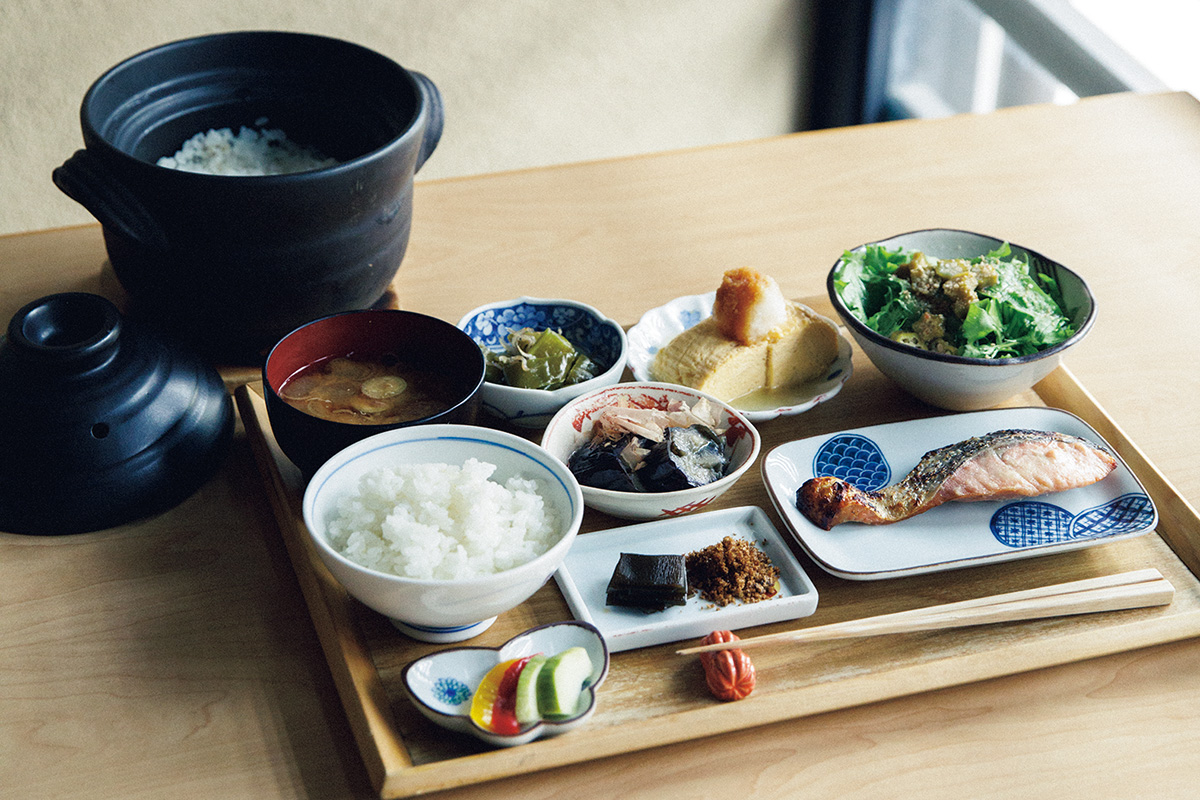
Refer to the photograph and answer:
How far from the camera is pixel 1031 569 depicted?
1396 mm

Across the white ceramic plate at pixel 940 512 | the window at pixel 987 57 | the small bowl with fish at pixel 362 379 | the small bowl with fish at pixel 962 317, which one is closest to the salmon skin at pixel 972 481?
the white ceramic plate at pixel 940 512

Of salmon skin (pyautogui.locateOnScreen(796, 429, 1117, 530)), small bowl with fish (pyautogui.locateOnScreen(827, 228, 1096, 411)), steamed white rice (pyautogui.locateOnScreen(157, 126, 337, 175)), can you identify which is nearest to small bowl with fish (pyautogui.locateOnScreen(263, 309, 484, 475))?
steamed white rice (pyautogui.locateOnScreen(157, 126, 337, 175))

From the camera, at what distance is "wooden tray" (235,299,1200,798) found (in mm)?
1131

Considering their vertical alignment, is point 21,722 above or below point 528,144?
above

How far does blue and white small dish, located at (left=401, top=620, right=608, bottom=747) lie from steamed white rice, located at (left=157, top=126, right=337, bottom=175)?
0.97 m

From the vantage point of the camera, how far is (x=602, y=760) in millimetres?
1163

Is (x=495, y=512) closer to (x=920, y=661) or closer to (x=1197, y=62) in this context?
(x=920, y=661)

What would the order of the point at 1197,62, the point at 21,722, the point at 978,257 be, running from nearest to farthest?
the point at 21,722, the point at 978,257, the point at 1197,62

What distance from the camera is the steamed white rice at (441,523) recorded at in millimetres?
1182

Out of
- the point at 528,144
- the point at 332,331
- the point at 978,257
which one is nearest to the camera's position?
the point at 332,331

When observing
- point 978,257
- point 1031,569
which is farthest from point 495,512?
point 978,257

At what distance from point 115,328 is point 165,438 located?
0.17 m

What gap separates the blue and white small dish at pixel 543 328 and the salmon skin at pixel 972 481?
39cm

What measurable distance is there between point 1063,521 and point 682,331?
69 centimetres
